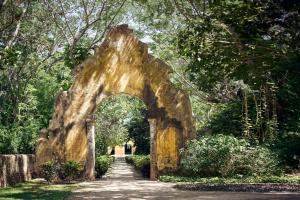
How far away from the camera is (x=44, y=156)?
22.2 metres

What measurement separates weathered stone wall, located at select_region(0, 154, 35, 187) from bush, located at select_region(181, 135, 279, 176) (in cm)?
800

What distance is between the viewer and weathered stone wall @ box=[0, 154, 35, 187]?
744 inches

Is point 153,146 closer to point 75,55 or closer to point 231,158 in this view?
point 231,158

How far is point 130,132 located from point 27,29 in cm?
2138

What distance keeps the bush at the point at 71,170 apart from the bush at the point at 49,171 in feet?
1.55

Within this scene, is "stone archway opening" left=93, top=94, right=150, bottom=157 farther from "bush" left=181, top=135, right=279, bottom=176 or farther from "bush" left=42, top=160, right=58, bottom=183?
"bush" left=181, top=135, right=279, bottom=176

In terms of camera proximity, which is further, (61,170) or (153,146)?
(153,146)

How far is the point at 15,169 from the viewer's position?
68.2 feet

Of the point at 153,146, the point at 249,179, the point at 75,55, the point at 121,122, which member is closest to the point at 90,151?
the point at 153,146

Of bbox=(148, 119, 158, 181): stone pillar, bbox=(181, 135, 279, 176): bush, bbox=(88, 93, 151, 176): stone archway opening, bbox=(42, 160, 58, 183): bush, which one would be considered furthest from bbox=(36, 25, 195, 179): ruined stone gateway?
bbox=(88, 93, 151, 176): stone archway opening

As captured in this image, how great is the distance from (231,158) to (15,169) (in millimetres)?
9920

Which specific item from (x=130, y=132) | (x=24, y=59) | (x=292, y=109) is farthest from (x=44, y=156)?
(x=130, y=132)

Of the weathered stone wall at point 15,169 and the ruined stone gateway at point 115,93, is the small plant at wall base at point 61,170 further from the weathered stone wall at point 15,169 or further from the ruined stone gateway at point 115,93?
the weathered stone wall at point 15,169

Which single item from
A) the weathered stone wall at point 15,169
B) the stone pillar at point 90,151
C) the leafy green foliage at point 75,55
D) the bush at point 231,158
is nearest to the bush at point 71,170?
the stone pillar at point 90,151
